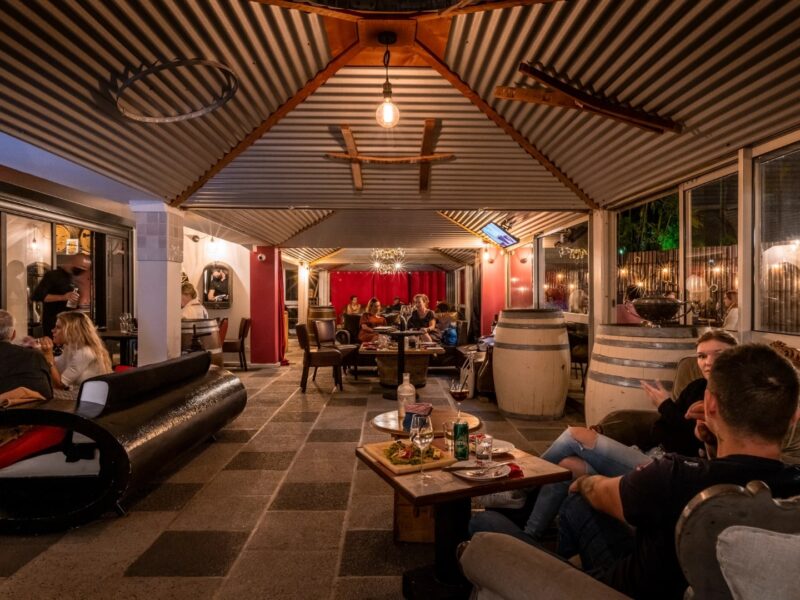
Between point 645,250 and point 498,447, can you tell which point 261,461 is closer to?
point 498,447

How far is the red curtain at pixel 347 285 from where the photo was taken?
19078 mm

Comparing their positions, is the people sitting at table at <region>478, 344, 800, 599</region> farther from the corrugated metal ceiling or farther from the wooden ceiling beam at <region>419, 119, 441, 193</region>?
the wooden ceiling beam at <region>419, 119, 441, 193</region>

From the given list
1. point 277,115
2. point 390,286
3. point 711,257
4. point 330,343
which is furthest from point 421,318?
point 390,286

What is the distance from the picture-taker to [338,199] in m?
5.94

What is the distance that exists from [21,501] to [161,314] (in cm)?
295

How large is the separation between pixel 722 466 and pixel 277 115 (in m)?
4.14

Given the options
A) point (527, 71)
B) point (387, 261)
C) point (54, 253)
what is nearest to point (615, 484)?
point (527, 71)

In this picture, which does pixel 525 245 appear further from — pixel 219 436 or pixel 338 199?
pixel 219 436

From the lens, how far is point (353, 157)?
4.97 metres

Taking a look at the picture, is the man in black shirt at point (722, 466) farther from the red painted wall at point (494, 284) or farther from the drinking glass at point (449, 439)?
the red painted wall at point (494, 284)

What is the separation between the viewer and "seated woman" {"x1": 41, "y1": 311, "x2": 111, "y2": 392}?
3.79 m

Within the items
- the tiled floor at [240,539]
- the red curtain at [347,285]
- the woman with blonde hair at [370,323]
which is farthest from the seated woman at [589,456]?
the red curtain at [347,285]

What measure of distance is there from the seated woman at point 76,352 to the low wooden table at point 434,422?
2320mm

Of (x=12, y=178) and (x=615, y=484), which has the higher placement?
(x=12, y=178)
